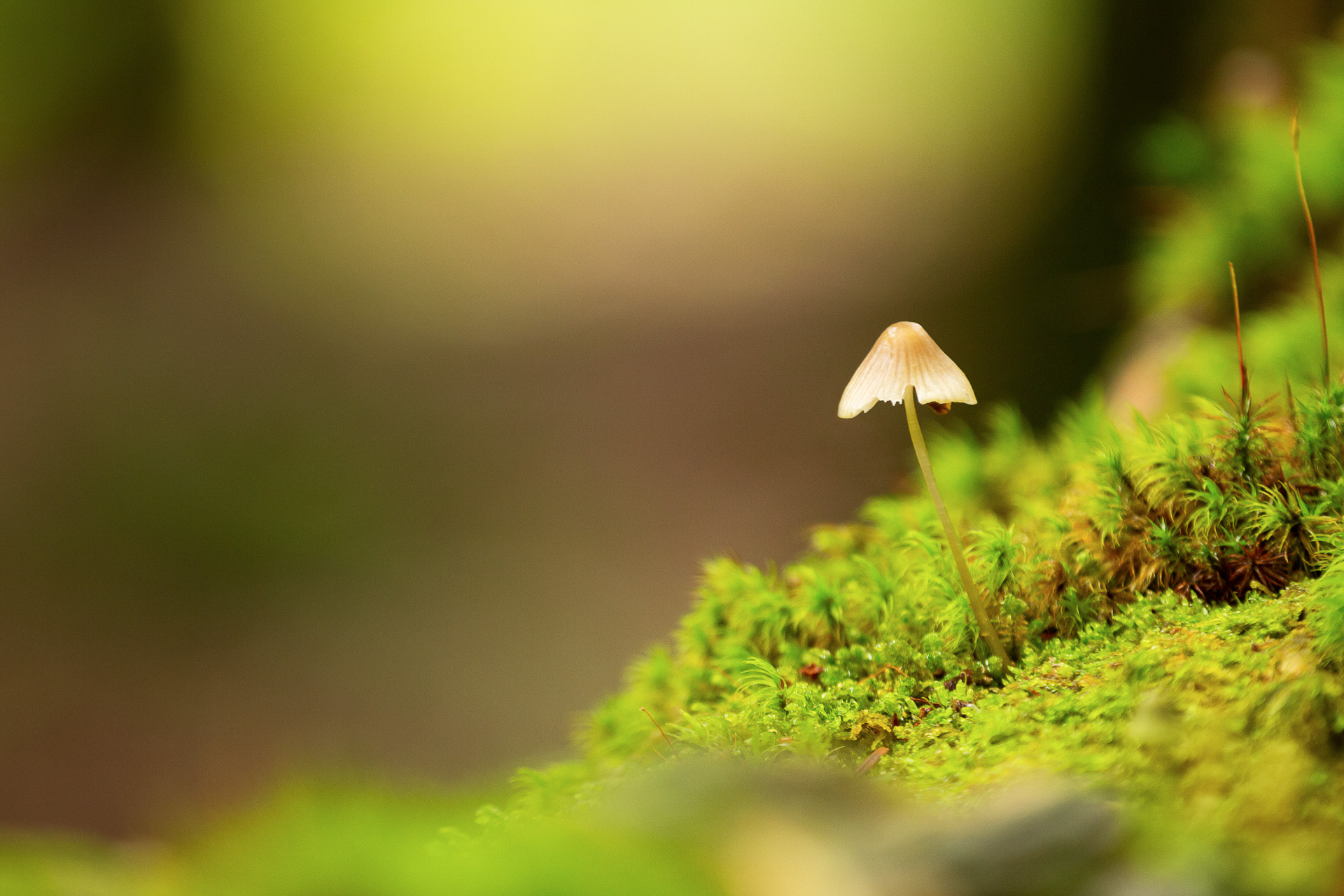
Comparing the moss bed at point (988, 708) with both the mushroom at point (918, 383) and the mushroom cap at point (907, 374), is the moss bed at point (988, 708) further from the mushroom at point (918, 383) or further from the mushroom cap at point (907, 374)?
the mushroom cap at point (907, 374)

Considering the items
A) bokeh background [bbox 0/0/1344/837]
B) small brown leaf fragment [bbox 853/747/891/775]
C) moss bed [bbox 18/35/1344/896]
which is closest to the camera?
moss bed [bbox 18/35/1344/896]

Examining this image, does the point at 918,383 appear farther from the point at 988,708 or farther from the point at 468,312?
the point at 468,312

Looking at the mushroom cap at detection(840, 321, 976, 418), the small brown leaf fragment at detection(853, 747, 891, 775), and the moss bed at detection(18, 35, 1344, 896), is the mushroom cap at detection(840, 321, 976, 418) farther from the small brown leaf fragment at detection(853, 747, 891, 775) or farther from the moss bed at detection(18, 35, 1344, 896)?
the small brown leaf fragment at detection(853, 747, 891, 775)

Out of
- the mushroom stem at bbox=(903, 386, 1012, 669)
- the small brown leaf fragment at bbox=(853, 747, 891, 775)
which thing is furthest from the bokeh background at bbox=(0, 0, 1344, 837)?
the mushroom stem at bbox=(903, 386, 1012, 669)

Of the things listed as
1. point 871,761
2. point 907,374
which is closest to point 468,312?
point 907,374

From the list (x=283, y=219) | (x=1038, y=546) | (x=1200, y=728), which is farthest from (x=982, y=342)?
(x=283, y=219)
